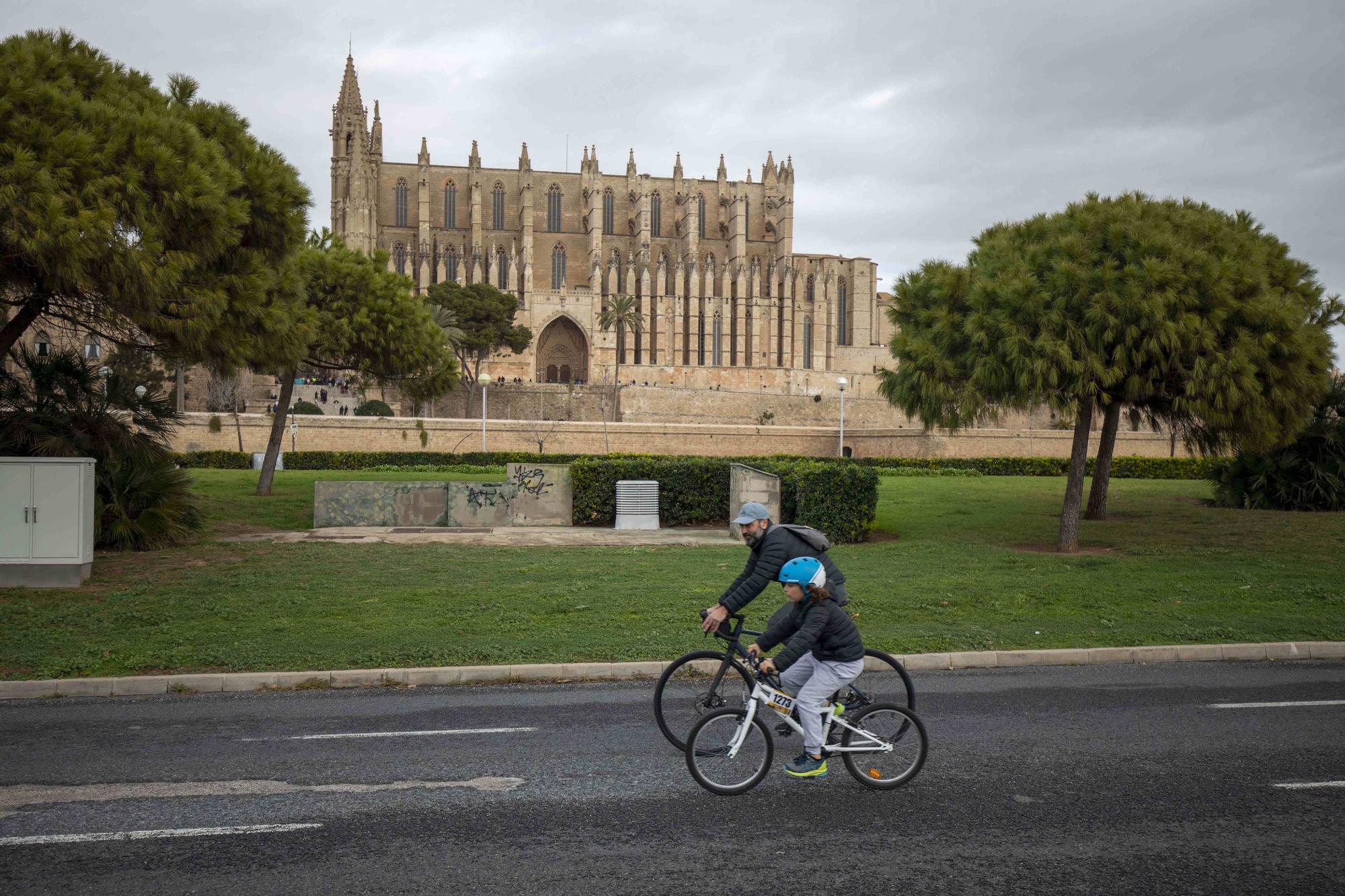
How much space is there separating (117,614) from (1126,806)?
9118 millimetres

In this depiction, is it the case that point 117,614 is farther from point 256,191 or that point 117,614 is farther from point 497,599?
point 256,191

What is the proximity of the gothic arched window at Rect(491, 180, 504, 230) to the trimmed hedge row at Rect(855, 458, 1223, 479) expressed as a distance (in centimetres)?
5529

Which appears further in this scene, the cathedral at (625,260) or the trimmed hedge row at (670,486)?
the cathedral at (625,260)

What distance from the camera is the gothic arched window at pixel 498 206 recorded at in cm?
8519

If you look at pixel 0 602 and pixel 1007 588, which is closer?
pixel 0 602

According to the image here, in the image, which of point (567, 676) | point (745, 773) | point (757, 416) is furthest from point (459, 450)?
point (745, 773)

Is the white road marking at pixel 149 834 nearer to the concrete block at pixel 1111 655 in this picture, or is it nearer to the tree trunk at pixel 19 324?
the concrete block at pixel 1111 655

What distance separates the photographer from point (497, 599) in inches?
436

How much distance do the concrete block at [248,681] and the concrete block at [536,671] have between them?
1.86 metres

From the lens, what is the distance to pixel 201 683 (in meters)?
8.02

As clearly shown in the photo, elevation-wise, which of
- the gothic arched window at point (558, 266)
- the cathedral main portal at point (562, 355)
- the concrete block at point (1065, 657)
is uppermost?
the gothic arched window at point (558, 266)

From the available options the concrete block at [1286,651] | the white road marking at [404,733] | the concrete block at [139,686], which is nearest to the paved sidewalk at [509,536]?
the concrete block at [139,686]

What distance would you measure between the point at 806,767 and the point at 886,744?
0.45m

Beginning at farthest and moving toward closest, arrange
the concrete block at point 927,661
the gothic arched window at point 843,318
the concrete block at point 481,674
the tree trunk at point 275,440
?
the gothic arched window at point 843,318
the tree trunk at point 275,440
the concrete block at point 927,661
the concrete block at point 481,674
